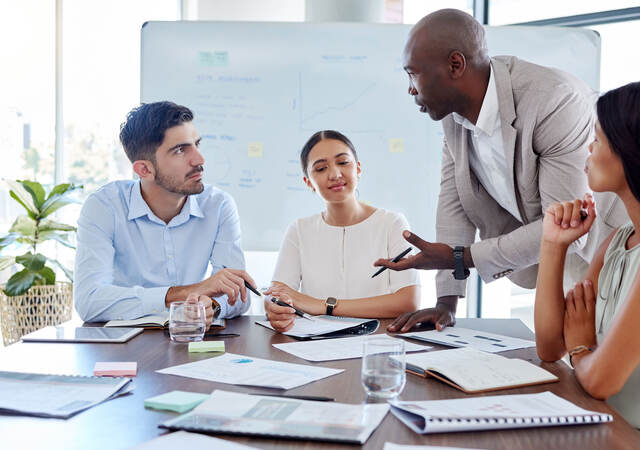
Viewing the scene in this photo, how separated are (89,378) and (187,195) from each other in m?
1.27

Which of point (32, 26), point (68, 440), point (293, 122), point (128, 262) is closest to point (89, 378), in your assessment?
point (68, 440)

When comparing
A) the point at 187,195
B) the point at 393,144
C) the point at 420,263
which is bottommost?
the point at 420,263

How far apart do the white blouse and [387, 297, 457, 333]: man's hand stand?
2.13ft

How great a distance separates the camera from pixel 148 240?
7.77 ft

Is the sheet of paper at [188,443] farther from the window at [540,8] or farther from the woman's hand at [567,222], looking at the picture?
the window at [540,8]

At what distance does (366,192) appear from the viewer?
370 centimetres

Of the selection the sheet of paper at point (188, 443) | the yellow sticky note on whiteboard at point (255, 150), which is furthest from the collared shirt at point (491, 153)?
the yellow sticky note on whiteboard at point (255, 150)

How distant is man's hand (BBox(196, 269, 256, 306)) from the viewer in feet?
6.40

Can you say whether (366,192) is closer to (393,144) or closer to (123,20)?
(393,144)

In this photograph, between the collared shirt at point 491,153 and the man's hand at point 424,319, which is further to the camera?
the collared shirt at point 491,153

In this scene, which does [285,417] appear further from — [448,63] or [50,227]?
[50,227]

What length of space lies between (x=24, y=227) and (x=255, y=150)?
4.82 feet

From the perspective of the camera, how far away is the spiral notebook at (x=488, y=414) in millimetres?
987

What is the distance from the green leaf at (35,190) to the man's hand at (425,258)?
2688mm
